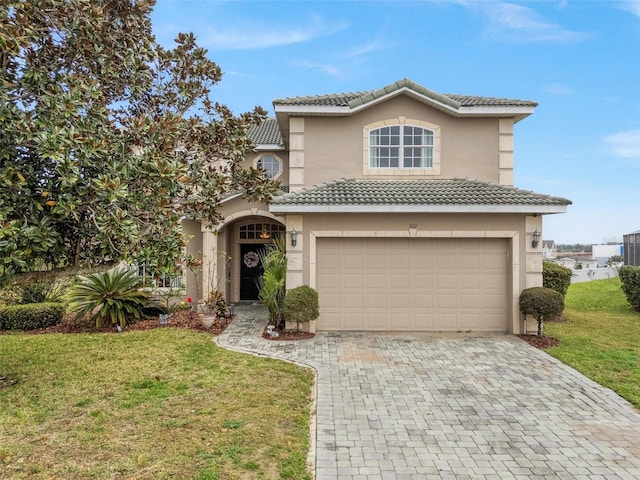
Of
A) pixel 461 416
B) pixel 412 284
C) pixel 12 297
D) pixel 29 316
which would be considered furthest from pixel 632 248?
pixel 12 297

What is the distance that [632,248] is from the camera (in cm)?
2995

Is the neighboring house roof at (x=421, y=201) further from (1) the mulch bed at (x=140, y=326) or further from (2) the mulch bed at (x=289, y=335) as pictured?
(1) the mulch bed at (x=140, y=326)

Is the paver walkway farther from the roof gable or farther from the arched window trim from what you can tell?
the roof gable

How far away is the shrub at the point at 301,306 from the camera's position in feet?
35.7

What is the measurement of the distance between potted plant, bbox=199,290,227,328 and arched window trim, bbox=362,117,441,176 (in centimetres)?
695

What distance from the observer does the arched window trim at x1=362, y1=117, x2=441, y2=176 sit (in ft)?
44.0

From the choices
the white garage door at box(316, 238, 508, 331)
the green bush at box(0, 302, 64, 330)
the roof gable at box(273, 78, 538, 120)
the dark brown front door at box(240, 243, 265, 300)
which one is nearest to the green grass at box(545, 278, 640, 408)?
the white garage door at box(316, 238, 508, 331)

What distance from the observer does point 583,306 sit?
16734 mm

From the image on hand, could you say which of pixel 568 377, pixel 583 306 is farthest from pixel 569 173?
pixel 568 377

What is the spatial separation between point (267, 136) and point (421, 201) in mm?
9745

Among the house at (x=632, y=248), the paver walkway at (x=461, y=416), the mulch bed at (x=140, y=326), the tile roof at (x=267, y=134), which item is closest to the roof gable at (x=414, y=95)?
the tile roof at (x=267, y=134)

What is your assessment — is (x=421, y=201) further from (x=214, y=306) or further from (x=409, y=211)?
(x=214, y=306)

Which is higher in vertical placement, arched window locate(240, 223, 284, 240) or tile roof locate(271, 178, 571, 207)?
tile roof locate(271, 178, 571, 207)

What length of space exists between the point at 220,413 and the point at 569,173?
36478 mm
